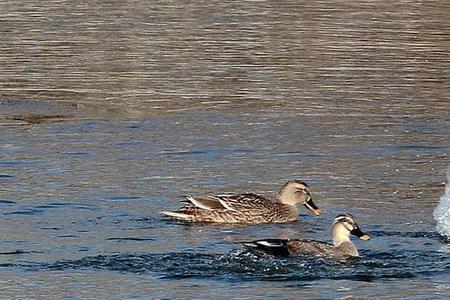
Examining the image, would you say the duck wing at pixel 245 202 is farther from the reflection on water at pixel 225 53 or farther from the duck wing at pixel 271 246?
the reflection on water at pixel 225 53

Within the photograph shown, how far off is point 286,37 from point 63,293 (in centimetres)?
1939

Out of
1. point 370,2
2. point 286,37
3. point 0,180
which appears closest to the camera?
point 0,180

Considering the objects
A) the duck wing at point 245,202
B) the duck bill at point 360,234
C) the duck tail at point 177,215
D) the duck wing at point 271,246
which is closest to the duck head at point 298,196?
the duck wing at point 245,202

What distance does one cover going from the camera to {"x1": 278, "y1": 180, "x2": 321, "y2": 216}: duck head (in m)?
14.0

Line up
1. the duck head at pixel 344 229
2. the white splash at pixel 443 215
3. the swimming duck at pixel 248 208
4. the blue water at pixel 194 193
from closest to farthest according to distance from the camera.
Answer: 1. the blue water at pixel 194 193
2. the duck head at pixel 344 229
3. the white splash at pixel 443 215
4. the swimming duck at pixel 248 208

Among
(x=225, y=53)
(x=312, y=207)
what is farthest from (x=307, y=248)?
(x=225, y=53)

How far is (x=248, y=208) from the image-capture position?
45.6ft

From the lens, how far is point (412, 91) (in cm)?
2247

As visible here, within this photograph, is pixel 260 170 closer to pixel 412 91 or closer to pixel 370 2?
pixel 412 91

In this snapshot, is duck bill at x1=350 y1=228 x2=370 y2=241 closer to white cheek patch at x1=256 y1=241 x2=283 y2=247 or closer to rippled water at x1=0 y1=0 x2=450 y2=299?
rippled water at x1=0 y1=0 x2=450 y2=299

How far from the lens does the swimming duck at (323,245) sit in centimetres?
1184

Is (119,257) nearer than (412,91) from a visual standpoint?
Yes

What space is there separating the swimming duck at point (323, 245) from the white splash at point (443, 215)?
1.11 meters

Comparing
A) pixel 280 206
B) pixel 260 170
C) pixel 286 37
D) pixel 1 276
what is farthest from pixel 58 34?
pixel 1 276
